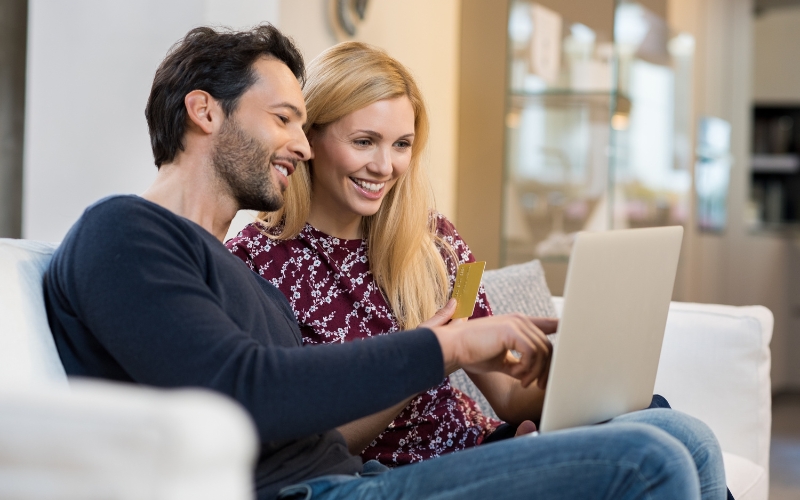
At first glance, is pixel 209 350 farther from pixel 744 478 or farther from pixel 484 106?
pixel 484 106

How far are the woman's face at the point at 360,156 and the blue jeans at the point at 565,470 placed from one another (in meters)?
0.74

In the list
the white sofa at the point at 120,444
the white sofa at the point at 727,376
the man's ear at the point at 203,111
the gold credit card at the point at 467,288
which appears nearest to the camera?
the white sofa at the point at 120,444

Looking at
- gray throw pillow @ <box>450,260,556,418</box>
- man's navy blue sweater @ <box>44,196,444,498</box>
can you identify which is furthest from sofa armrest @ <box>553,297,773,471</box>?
man's navy blue sweater @ <box>44,196,444,498</box>

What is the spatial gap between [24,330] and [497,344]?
584 millimetres

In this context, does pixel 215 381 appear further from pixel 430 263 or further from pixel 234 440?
pixel 430 263

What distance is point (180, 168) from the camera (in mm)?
1327

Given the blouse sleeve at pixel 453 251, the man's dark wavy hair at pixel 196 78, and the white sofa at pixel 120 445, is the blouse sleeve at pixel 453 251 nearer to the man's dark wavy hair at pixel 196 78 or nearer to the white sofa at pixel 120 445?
the man's dark wavy hair at pixel 196 78

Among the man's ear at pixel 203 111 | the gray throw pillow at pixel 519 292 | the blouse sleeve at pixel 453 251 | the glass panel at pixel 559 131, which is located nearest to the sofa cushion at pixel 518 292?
the gray throw pillow at pixel 519 292

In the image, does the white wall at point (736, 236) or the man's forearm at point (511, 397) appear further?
the white wall at point (736, 236)

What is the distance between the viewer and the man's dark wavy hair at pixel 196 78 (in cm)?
134

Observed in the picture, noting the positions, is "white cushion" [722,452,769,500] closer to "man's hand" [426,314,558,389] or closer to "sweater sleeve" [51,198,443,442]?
"man's hand" [426,314,558,389]

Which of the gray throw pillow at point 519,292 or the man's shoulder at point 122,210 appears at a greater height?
the man's shoulder at point 122,210

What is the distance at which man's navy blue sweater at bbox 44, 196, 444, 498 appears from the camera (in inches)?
38.3

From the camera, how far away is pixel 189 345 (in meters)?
0.97
